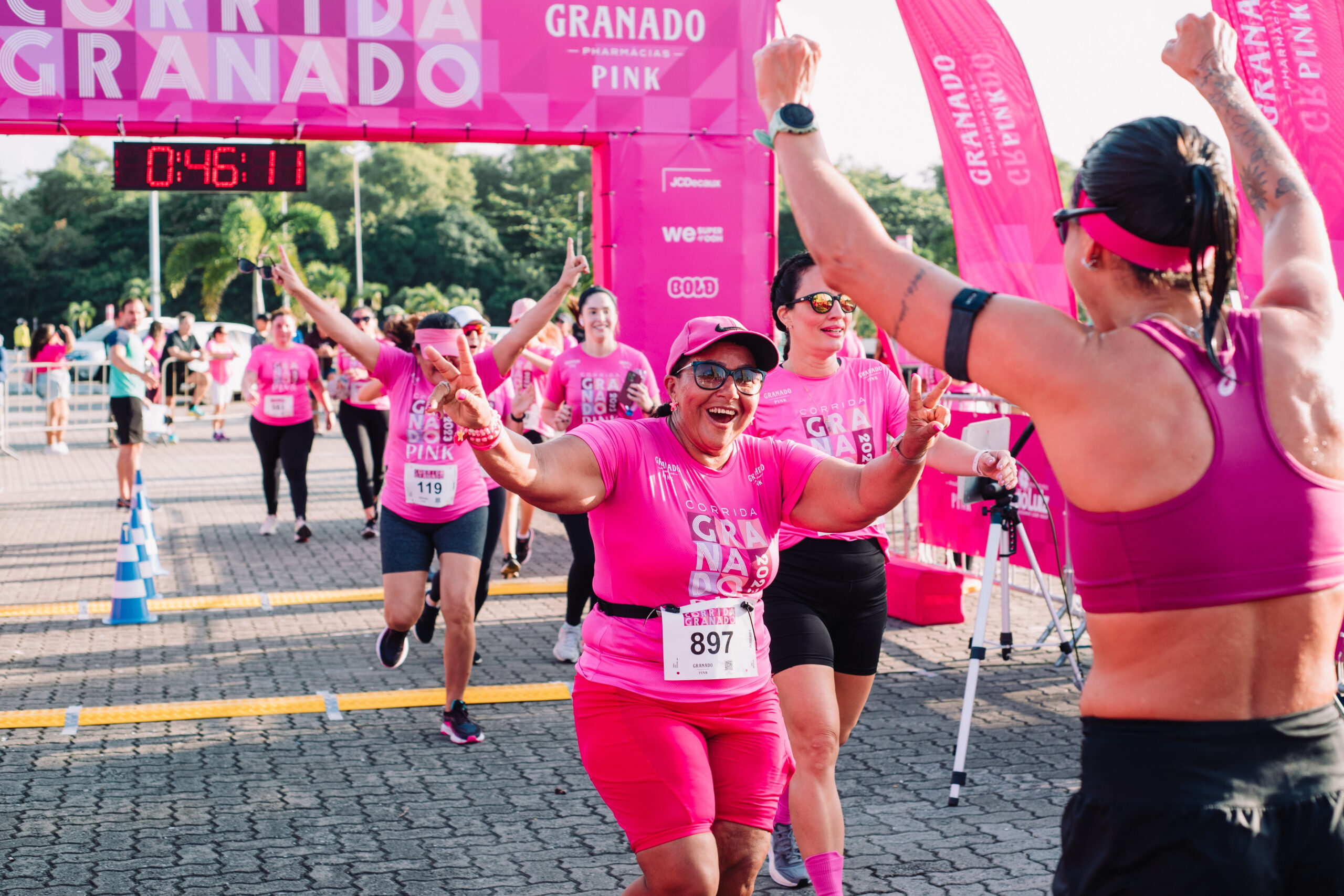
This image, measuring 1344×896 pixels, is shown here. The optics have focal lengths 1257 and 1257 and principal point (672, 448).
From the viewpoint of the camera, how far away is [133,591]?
29.3 feet

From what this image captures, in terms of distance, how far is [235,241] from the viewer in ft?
161

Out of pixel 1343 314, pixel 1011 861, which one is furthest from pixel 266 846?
pixel 1343 314

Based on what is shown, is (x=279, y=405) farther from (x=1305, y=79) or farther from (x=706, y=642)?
(x=706, y=642)

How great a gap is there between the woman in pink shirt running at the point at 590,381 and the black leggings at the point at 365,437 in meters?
4.23

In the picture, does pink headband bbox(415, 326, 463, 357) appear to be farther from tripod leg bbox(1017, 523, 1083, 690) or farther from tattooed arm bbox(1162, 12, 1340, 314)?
tattooed arm bbox(1162, 12, 1340, 314)

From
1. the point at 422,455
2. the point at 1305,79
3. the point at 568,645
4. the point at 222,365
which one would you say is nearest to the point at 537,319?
the point at 422,455

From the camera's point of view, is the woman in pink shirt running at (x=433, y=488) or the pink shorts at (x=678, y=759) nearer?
the pink shorts at (x=678, y=759)

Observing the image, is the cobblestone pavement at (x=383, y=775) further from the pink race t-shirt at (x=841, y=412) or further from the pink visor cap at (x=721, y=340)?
the pink visor cap at (x=721, y=340)

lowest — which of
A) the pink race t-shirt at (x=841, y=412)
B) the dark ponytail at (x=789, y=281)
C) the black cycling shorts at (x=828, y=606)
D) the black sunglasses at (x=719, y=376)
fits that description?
the black cycling shorts at (x=828, y=606)

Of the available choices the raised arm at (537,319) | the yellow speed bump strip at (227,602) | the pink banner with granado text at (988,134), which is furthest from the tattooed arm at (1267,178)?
the yellow speed bump strip at (227,602)

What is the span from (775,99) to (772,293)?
2395mm

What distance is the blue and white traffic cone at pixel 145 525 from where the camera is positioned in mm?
9695

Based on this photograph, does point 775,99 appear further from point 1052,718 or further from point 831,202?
point 1052,718

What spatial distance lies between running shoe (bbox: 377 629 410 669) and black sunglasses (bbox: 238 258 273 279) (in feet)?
6.39
